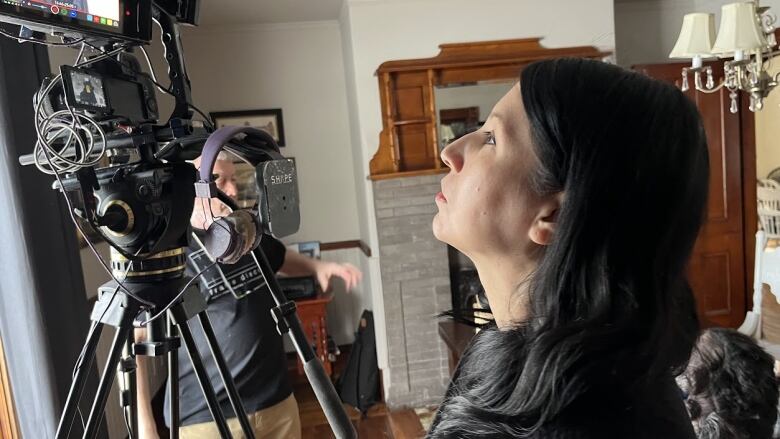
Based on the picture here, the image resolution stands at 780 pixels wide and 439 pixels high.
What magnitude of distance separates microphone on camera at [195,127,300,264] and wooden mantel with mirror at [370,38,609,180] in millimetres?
2356

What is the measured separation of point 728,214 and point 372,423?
2668 mm

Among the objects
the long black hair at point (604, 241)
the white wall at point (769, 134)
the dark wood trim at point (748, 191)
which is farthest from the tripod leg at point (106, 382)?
the white wall at point (769, 134)

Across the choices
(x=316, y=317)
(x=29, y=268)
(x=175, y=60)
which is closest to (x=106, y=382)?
(x=175, y=60)

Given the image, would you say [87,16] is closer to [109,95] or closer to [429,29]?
[109,95]

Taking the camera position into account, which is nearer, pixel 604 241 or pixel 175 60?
pixel 604 241

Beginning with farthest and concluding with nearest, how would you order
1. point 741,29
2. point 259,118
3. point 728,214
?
1. point 259,118
2. point 728,214
3. point 741,29

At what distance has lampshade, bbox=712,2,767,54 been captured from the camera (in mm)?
1769

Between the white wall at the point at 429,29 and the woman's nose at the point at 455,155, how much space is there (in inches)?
90.6

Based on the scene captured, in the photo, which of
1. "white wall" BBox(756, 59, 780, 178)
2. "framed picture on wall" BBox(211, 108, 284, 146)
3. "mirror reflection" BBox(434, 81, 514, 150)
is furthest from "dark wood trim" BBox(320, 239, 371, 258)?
"white wall" BBox(756, 59, 780, 178)

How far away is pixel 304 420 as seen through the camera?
298cm

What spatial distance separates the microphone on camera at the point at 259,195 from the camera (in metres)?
Answer: 0.57

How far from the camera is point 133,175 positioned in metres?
0.63

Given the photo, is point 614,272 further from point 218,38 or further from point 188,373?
point 218,38

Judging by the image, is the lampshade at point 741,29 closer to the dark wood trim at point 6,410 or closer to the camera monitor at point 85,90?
the camera monitor at point 85,90
